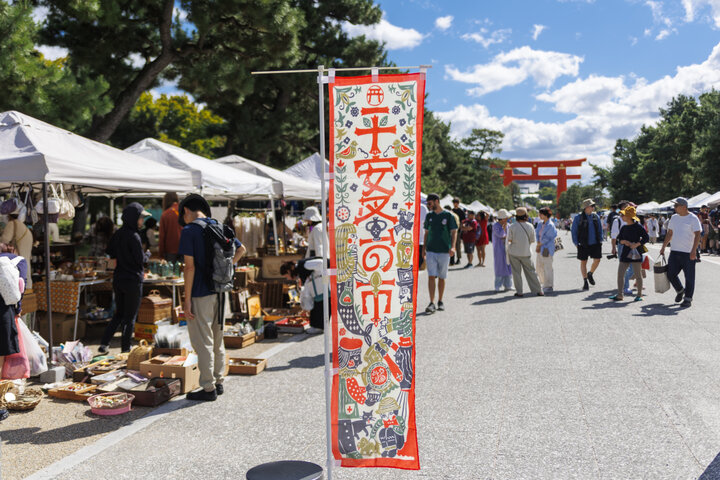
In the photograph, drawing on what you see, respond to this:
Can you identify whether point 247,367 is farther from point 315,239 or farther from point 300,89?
point 300,89

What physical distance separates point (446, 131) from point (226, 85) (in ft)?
142

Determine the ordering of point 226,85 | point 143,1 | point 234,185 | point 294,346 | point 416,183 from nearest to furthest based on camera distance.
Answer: point 416,183
point 294,346
point 234,185
point 143,1
point 226,85

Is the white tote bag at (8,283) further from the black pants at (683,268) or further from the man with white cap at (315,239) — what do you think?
the black pants at (683,268)

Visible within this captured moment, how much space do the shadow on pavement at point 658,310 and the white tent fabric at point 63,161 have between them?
7513 millimetres

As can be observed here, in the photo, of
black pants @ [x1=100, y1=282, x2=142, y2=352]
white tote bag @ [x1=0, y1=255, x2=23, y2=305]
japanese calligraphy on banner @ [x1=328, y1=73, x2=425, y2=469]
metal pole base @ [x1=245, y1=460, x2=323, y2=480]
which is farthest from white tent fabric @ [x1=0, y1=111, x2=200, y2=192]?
metal pole base @ [x1=245, y1=460, x2=323, y2=480]

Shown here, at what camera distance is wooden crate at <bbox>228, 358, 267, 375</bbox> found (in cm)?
625

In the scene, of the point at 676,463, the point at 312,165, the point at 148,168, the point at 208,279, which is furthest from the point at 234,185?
the point at 676,463

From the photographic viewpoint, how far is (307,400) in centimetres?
533

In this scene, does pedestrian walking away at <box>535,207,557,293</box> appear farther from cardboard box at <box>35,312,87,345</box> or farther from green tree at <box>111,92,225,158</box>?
green tree at <box>111,92,225,158</box>

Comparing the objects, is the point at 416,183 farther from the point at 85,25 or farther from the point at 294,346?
the point at 85,25

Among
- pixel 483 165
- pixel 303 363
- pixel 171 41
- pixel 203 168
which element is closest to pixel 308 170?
pixel 171 41

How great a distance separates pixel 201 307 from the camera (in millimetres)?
5328

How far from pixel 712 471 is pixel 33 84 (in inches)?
484

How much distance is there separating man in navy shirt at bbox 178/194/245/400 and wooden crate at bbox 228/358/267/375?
71 cm
